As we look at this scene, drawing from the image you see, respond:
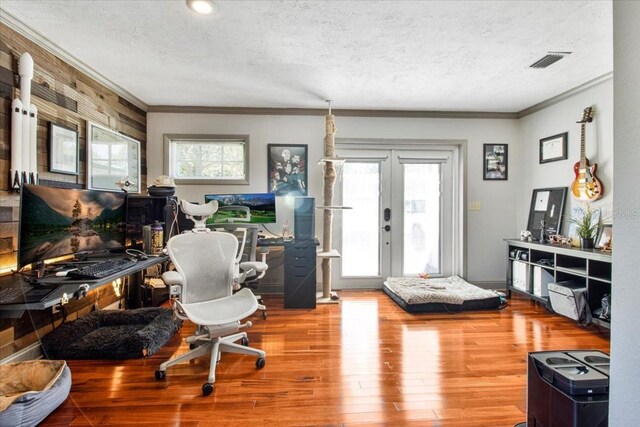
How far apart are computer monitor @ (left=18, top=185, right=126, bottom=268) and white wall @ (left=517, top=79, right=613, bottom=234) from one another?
15.7 feet

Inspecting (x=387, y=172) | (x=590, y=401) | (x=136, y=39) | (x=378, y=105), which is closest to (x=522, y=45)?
(x=378, y=105)

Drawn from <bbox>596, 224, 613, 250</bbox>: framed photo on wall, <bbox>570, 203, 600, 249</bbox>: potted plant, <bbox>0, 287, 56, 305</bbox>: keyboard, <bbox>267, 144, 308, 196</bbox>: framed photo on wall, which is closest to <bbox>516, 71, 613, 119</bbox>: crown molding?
<bbox>570, 203, 600, 249</bbox>: potted plant

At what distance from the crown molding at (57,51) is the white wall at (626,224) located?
3361 millimetres

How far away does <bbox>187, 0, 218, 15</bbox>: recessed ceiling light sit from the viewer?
206cm

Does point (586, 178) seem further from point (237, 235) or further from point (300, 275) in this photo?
point (237, 235)

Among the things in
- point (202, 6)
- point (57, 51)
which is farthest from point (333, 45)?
point (57, 51)

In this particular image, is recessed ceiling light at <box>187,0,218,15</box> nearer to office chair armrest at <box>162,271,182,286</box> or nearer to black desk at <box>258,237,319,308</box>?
office chair armrest at <box>162,271,182,286</box>

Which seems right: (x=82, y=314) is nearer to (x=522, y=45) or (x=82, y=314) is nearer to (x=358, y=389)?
(x=358, y=389)

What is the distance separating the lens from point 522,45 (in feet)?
8.54

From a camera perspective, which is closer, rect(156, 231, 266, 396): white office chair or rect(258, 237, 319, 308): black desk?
rect(156, 231, 266, 396): white office chair

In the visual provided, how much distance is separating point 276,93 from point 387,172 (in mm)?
1857

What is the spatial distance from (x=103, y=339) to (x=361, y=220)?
318 cm

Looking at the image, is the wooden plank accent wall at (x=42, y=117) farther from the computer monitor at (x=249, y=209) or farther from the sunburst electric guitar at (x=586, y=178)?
the sunburst electric guitar at (x=586, y=178)

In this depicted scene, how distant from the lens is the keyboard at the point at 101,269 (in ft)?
6.75
